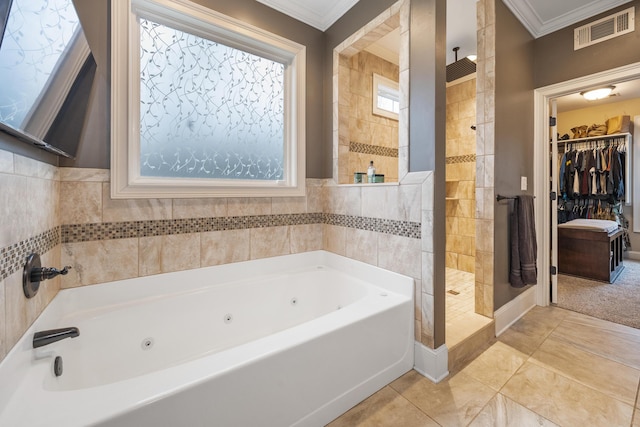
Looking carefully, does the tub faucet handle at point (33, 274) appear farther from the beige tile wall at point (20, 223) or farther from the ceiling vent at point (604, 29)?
the ceiling vent at point (604, 29)

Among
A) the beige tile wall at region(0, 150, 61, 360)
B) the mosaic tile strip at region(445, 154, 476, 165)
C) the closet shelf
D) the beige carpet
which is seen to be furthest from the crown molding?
the closet shelf

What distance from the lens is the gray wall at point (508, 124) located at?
7.23 ft

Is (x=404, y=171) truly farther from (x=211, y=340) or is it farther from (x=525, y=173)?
(x=211, y=340)

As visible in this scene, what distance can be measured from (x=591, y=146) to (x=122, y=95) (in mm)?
6519

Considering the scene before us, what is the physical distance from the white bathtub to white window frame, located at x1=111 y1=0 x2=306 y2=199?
0.58 meters

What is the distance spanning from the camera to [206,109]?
1992 mm

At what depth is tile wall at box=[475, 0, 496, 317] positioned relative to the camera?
2.15m

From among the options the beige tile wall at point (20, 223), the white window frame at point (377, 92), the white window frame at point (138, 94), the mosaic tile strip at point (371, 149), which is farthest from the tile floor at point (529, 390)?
the white window frame at point (377, 92)

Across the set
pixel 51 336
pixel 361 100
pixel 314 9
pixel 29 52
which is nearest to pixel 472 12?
pixel 361 100

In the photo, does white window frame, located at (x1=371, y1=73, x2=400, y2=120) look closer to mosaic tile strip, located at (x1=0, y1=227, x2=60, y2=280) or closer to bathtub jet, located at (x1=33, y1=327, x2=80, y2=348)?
mosaic tile strip, located at (x1=0, y1=227, x2=60, y2=280)

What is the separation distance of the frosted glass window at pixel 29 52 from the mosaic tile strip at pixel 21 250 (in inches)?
17.8

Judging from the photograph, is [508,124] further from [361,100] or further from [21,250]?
[21,250]

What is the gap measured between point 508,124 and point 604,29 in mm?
1129

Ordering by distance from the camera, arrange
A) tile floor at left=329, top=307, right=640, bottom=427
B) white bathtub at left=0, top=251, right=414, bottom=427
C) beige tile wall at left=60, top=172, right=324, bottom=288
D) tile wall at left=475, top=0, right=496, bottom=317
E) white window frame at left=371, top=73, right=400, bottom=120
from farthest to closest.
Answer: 1. white window frame at left=371, top=73, right=400, bottom=120
2. tile wall at left=475, top=0, right=496, bottom=317
3. beige tile wall at left=60, top=172, right=324, bottom=288
4. tile floor at left=329, top=307, right=640, bottom=427
5. white bathtub at left=0, top=251, right=414, bottom=427
